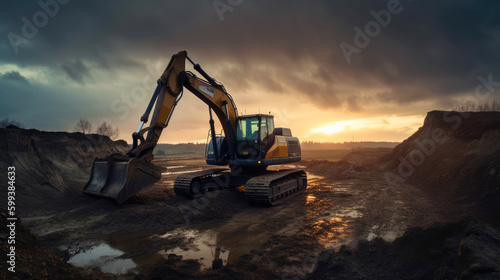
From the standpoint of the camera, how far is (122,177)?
25.9ft

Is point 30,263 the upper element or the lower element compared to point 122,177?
lower

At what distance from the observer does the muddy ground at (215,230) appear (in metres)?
4.58

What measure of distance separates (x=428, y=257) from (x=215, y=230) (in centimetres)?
458

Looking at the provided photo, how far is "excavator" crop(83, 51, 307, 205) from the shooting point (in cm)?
785

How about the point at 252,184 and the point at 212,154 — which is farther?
the point at 212,154

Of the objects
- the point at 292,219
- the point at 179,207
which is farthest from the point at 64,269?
the point at 292,219

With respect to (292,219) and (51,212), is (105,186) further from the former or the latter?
(292,219)

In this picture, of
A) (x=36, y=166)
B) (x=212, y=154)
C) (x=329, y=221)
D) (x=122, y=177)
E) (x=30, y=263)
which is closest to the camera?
(x=30, y=263)

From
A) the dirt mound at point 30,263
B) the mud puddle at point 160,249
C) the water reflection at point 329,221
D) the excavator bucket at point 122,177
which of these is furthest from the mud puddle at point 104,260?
the water reflection at point 329,221

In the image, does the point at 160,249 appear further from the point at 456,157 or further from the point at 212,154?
the point at 456,157

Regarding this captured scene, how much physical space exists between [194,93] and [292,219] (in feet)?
17.5

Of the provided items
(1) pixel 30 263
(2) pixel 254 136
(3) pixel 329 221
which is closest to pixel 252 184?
(2) pixel 254 136

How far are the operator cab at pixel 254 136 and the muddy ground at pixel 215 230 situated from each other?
1.88 meters

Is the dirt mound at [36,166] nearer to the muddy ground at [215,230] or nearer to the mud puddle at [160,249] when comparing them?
the muddy ground at [215,230]
